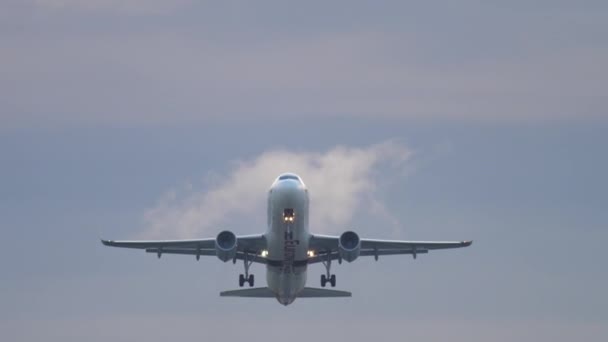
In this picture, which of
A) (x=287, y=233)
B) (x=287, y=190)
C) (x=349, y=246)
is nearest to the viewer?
(x=287, y=190)

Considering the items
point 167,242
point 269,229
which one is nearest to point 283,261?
point 269,229

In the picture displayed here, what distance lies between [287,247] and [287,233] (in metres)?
1.23

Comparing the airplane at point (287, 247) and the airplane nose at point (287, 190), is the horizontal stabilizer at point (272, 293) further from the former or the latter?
the airplane nose at point (287, 190)

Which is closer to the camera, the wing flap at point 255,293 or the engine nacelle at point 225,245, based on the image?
the engine nacelle at point 225,245

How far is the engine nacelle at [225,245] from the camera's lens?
96.4 meters

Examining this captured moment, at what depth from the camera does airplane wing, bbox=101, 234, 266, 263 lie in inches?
3932

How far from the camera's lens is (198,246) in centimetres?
10269

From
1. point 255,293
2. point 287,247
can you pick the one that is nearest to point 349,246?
point 287,247

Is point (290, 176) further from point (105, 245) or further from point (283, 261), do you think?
point (105, 245)

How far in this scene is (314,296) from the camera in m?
105

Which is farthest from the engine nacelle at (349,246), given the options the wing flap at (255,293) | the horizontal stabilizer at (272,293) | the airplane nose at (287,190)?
the wing flap at (255,293)

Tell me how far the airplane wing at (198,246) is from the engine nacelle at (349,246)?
520cm

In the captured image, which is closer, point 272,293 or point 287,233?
point 287,233

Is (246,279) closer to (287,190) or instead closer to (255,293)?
(255,293)
